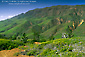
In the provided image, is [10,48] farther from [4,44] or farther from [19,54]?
[19,54]

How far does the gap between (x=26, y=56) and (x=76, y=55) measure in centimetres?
539

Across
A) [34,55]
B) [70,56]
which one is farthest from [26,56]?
[70,56]

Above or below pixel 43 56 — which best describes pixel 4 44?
above

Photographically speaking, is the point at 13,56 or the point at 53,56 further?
the point at 13,56

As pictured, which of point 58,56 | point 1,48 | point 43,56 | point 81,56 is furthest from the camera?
point 1,48

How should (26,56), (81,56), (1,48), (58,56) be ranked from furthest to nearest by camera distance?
(1,48) → (26,56) → (58,56) → (81,56)

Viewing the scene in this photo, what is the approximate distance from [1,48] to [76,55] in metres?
9.67

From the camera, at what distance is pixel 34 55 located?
995cm

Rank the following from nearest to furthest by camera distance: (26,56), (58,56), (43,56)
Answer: (58,56)
(43,56)
(26,56)

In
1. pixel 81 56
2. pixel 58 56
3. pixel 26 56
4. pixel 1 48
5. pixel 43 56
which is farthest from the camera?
pixel 1 48

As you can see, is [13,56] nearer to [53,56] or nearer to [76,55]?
[53,56]

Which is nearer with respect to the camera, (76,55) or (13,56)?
(76,55)

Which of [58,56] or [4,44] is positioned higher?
[4,44]

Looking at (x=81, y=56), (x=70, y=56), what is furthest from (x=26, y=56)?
(x=81, y=56)
